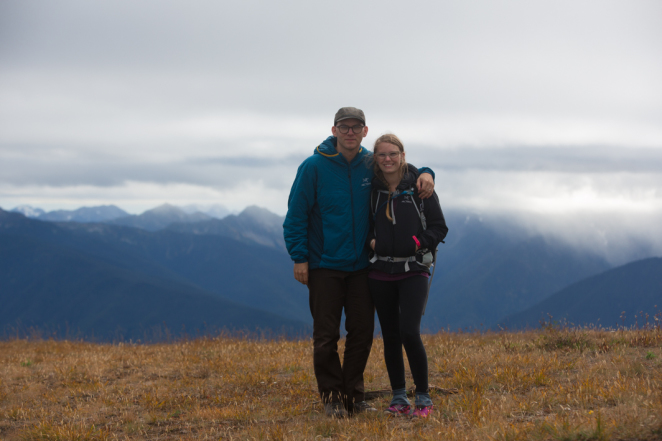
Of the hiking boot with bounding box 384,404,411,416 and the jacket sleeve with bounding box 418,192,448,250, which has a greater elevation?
the jacket sleeve with bounding box 418,192,448,250

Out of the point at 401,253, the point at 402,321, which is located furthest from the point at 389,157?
the point at 402,321

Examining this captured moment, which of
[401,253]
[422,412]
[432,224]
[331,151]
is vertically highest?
[331,151]

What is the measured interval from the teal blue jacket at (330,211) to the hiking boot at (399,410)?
1564 mm

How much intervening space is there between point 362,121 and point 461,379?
11.6 feet

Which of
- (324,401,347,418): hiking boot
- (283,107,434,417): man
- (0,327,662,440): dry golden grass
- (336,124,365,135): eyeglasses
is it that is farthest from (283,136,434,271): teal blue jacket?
(0,327,662,440): dry golden grass

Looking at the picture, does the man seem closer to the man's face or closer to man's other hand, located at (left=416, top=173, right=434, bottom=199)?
the man's face

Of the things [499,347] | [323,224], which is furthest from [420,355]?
[499,347]

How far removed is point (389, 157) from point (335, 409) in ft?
9.17

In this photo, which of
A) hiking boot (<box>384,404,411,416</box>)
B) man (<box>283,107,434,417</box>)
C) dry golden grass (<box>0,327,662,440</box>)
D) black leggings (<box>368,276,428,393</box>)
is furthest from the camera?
man (<box>283,107,434,417</box>)

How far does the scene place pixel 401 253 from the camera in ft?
17.0

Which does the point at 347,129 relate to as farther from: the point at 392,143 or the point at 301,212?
the point at 301,212

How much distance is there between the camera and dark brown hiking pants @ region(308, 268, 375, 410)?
5559 mm

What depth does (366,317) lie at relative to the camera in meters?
5.62

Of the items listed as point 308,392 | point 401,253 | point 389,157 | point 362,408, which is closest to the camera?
point 401,253
